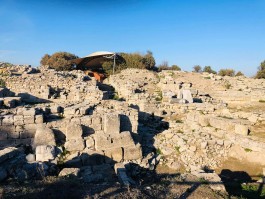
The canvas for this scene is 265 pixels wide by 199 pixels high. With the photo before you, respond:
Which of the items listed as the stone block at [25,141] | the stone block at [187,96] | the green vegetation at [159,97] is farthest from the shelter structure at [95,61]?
the stone block at [25,141]

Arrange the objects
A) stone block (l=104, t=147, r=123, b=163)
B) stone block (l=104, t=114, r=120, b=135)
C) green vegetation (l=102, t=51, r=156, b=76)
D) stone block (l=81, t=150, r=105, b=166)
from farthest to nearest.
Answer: green vegetation (l=102, t=51, r=156, b=76) < stone block (l=104, t=114, r=120, b=135) < stone block (l=104, t=147, r=123, b=163) < stone block (l=81, t=150, r=105, b=166)

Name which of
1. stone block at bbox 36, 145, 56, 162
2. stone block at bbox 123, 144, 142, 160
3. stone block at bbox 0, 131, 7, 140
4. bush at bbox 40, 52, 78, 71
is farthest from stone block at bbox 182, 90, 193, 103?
bush at bbox 40, 52, 78, 71

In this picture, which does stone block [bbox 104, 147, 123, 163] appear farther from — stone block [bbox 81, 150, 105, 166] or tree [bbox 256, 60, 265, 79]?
tree [bbox 256, 60, 265, 79]

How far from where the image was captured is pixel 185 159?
9.34 m

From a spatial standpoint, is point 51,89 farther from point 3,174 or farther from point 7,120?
point 3,174

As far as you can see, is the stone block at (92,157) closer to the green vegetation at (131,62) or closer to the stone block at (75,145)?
the stone block at (75,145)

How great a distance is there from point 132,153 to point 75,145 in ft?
6.41

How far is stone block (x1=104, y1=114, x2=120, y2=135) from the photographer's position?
9195 millimetres

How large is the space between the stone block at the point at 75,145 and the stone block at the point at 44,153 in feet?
2.00

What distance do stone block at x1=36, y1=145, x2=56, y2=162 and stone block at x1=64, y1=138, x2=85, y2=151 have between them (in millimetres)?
610

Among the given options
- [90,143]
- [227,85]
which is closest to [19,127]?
[90,143]

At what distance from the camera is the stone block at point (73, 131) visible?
28.9ft

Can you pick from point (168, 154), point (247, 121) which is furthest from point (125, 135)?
point (247, 121)

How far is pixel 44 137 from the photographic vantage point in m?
8.45
